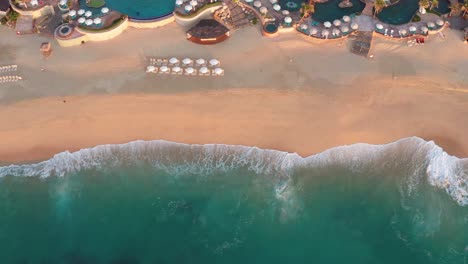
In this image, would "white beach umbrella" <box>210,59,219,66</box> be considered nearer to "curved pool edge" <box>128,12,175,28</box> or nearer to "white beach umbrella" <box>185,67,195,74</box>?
"white beach umbrella" <box>185,67,195,74</box>

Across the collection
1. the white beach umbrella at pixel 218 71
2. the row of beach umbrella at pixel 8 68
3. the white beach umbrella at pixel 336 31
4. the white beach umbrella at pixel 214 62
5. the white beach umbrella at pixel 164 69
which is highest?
the white beach umbrella at pixel 336 31

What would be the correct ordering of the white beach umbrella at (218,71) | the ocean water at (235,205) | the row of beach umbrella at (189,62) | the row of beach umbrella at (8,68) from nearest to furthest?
the ocean water at (235,205), the white beach umbrella at (218,71), the row of beach umbrella at (189,62), the row of beach umbrella at (8,68)

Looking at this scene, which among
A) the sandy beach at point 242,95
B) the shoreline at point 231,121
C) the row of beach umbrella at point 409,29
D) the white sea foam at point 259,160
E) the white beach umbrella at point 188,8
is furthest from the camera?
the white beach umbrella at point 188,8

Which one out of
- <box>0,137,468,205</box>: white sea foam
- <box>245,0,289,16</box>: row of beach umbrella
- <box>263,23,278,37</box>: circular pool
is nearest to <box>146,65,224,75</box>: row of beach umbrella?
<box>263,23,278,37</box>: circular pool

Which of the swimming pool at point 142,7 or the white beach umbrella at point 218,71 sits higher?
the swimming pool at point 142,7

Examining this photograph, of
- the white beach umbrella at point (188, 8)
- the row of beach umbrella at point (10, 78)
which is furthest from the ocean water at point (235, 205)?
→ the white beach umbrella at point (188, 8)

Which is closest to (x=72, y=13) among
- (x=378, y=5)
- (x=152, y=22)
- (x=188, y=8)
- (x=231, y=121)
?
(x=152, y=22)

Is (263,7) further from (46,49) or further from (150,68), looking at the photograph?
(46,49)

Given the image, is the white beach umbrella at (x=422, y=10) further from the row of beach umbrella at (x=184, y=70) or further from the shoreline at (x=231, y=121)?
the row of beach umbrella at (x=184, y=70)
